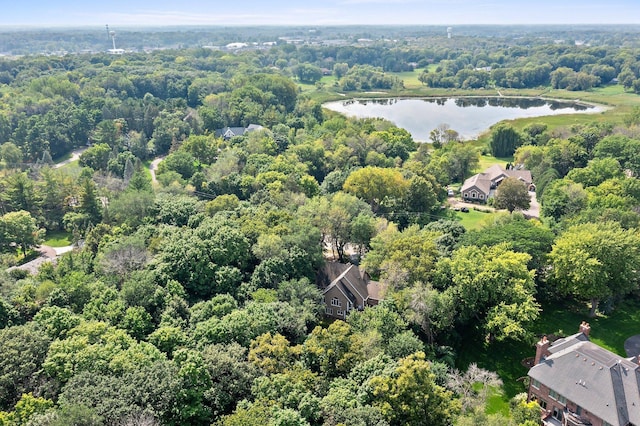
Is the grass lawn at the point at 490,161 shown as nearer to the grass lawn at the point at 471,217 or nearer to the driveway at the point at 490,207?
the driveway at the point at 490,207

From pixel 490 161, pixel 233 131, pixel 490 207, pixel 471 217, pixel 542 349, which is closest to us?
pixel 542 349

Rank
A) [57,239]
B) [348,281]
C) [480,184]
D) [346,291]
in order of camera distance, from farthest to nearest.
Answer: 1. [480,184]
2. [57,239]
3. [348,281]
4. [346,291]

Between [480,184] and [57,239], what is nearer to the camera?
[57,239]

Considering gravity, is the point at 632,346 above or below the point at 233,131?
below

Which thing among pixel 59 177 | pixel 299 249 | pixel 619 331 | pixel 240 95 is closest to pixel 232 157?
pixel 59 177

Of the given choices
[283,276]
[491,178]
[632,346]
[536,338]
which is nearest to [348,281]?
[283,276]

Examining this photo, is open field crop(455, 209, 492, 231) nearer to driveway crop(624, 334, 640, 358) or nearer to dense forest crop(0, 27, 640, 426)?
dense forest crop(0, 27, 640, 426)

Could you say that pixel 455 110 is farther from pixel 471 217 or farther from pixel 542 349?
pixel 542 349

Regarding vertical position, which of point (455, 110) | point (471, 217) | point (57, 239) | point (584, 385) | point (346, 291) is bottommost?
point (57, 239)
